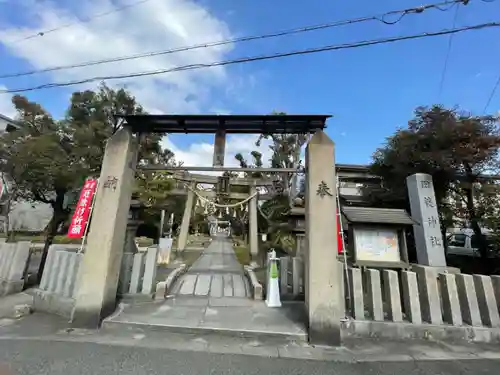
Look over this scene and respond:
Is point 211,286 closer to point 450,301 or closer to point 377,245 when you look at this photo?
point 377,245

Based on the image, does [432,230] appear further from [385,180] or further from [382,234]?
[385,180]

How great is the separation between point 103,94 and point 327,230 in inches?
725

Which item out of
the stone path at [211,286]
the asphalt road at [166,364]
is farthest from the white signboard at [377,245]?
the stone path at [211,286]

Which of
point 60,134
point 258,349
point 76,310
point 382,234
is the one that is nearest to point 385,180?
point 382,234

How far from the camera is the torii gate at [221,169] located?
13.0 feet

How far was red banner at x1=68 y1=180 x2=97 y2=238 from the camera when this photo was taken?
18.9ft

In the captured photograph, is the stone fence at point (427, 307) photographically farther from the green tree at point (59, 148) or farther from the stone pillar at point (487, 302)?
the green tree at point (59, 148)

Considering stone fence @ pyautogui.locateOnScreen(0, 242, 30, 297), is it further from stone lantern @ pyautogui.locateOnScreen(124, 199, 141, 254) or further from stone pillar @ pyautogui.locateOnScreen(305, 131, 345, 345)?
stone pillar @ pyautogui.locateOnScreen(305, 131, 345, 345)

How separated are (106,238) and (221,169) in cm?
234

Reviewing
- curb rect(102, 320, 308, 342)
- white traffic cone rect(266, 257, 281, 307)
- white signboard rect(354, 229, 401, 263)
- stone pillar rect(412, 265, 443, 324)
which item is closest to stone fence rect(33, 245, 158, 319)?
curb rect(102, 320, 308, 342)

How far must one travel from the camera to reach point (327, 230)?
163 inches

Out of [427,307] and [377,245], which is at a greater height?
[377,245]

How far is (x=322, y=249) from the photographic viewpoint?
408 centimetres

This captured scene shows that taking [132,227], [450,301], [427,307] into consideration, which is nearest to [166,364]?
[427,307]
